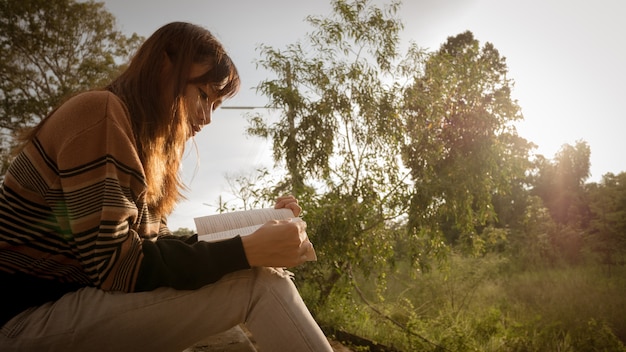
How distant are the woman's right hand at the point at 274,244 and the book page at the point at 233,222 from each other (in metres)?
0.16

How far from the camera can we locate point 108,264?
2.76 ft

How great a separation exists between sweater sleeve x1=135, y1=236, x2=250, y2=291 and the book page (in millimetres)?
144

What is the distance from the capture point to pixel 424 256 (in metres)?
4.57

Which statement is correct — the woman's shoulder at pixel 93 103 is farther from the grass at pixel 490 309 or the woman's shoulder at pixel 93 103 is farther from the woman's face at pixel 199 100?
the grass at pixel 490 309

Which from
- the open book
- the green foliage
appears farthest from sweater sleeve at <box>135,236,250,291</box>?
the green foliage

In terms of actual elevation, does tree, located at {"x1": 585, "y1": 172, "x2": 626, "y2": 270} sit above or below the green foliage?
below

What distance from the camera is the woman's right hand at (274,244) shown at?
2.93 ft

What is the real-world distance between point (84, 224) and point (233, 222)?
42 cm

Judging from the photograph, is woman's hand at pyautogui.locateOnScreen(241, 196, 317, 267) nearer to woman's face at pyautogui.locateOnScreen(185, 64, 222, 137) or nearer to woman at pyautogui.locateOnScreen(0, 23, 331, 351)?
woman at pyautogui.locateOnScreen(0, 23, 331, 351)

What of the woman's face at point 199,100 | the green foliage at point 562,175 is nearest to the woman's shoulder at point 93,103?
the woman's face at point 199,100

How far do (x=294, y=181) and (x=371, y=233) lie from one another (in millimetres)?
1287

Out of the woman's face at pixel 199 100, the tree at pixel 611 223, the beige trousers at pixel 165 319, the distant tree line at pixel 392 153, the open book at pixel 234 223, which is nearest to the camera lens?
the beige trousers at pixel 165 319

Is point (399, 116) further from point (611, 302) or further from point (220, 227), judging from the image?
point (611, 302)

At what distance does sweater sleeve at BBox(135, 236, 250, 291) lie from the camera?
0.85 m
